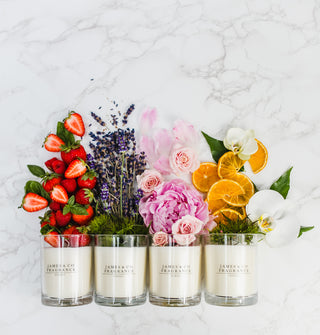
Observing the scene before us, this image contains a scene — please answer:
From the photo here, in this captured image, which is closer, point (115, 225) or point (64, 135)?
point (115, 225)

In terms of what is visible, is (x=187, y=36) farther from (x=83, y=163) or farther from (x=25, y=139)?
(x=25, y=139)

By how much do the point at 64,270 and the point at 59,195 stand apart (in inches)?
10.5

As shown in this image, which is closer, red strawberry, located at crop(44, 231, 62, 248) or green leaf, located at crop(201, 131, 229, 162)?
red strawberry, located at crop(44, 231, 62, 248)

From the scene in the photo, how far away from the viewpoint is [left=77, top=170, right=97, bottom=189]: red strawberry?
1.42m

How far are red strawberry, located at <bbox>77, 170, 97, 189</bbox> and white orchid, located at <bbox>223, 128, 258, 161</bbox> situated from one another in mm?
504

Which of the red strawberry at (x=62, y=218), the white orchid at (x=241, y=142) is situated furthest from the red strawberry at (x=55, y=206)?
the white orchid at (x=241, y=142)

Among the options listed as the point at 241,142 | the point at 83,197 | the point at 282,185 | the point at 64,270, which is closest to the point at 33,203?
the point at 83,197

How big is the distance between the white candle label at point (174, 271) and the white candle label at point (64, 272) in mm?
237

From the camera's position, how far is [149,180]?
4.68ft

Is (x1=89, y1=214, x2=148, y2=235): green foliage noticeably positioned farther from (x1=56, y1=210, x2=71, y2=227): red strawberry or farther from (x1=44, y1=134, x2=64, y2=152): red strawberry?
(x1=44, y1=134, x2=64, y2=152): red strawberry

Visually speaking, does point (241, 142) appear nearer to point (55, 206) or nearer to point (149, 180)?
point (149, 180)

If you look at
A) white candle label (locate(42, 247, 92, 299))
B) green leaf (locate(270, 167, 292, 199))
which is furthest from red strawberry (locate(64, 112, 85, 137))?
green leaf (locate(270, 167, 292, 199))

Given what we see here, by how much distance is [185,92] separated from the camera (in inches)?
60.7

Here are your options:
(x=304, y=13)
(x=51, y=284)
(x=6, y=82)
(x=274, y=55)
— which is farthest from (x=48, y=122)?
(x=304, y=13)
